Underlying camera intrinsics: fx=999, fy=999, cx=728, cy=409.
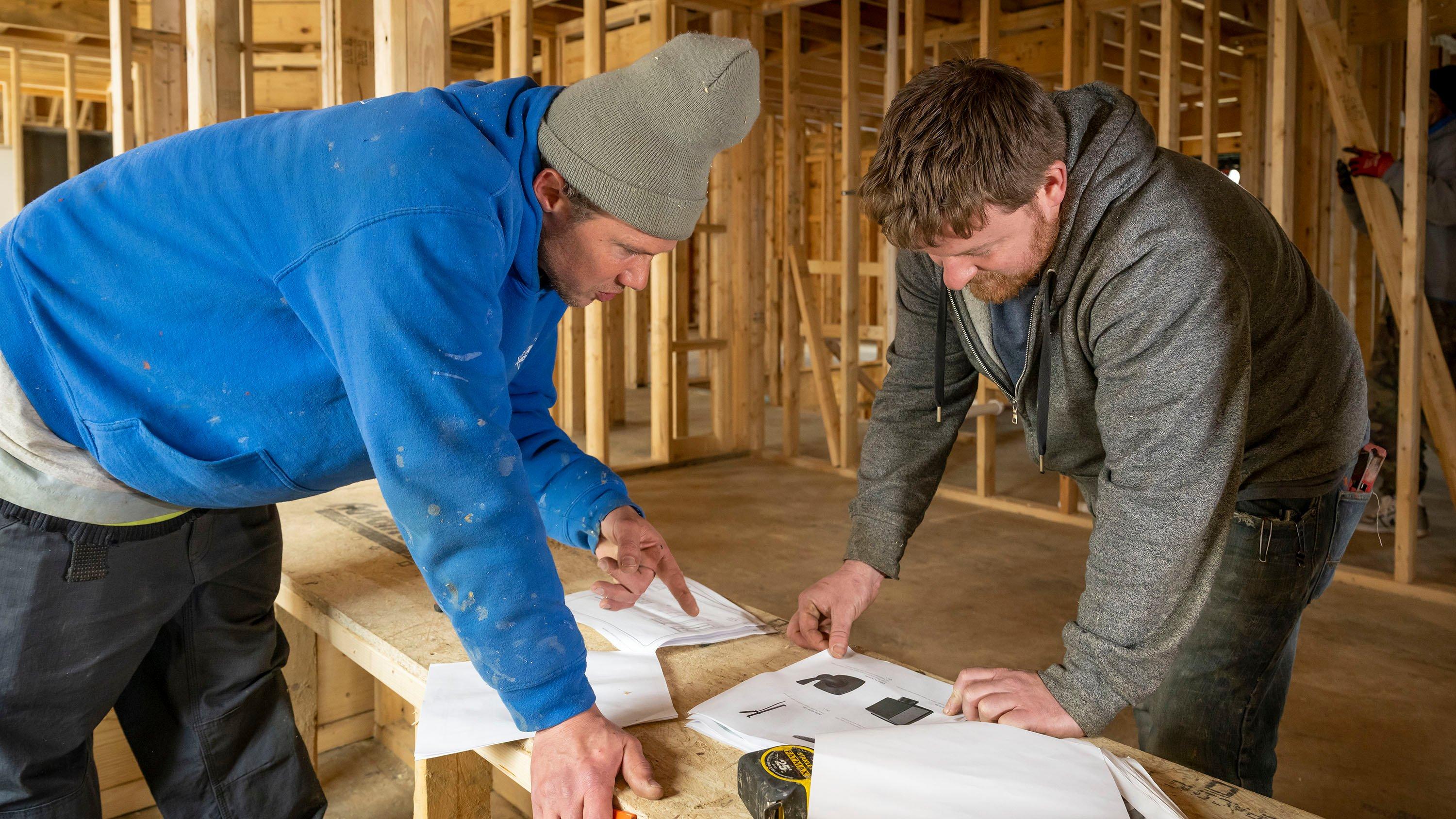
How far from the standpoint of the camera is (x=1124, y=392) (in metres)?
1.19

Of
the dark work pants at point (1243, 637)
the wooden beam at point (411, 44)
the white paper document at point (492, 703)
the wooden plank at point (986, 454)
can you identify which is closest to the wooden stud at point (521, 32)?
the wooden beam at point (411, 44)

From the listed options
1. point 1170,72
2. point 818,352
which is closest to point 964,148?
point 1170,72

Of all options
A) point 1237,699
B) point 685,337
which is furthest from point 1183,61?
point 1237,699

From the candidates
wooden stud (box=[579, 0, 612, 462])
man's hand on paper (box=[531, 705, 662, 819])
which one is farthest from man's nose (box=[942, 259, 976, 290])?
wooden stud (box=[579, 0, 612, 462])

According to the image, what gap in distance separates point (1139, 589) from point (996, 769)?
27 cm

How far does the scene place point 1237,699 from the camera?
58.3 inches

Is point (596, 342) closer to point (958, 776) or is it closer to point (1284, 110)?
point (1284, 110)

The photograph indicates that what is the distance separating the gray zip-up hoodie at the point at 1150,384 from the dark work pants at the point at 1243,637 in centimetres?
5

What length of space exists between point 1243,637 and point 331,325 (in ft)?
4.35

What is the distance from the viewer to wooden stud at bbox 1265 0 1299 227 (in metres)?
3.36

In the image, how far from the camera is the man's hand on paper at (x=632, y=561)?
4.56 feet

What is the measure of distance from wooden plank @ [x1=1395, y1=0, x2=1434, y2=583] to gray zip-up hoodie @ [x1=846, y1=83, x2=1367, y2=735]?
6.92 ft

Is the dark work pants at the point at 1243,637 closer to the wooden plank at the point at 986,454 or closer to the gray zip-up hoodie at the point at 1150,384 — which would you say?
the gray zip-up hoodie at the point at 1150,384

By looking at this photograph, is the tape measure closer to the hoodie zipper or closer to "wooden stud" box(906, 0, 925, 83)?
the hoodie zipper
